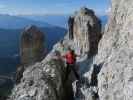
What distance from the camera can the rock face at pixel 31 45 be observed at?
2842 inches

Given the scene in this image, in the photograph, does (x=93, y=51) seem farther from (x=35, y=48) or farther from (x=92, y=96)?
(x=35, y=48)

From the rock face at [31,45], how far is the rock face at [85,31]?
55.8 ft

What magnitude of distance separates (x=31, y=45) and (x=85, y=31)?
2810 centimetres

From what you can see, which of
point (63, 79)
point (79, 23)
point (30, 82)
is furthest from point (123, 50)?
point (79, 23)

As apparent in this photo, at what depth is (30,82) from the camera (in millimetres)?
25328

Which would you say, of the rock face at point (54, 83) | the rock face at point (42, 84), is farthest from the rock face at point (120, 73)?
the rock face at point (42, 84)

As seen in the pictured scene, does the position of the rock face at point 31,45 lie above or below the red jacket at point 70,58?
below

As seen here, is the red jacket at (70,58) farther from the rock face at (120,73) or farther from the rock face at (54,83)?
the rock face at (120,73)

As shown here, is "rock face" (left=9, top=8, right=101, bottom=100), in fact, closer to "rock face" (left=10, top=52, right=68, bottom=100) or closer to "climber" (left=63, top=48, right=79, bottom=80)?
"rock face" (left=10, top=52, right=68, bottom=100)

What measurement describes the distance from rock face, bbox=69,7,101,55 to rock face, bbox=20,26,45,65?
1700cm

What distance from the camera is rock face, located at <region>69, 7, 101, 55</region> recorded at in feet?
150

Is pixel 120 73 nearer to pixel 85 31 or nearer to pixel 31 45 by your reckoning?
pixel 85 31

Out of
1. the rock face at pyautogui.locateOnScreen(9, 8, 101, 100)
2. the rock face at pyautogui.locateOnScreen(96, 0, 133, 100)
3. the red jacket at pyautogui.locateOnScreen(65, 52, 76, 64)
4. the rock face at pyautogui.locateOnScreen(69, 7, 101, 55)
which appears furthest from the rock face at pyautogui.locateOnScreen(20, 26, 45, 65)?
the rock face at pyautogui.locateOnScreen(96, 0, 133, 100)

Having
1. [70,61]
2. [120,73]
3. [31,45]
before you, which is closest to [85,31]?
[70,61]
